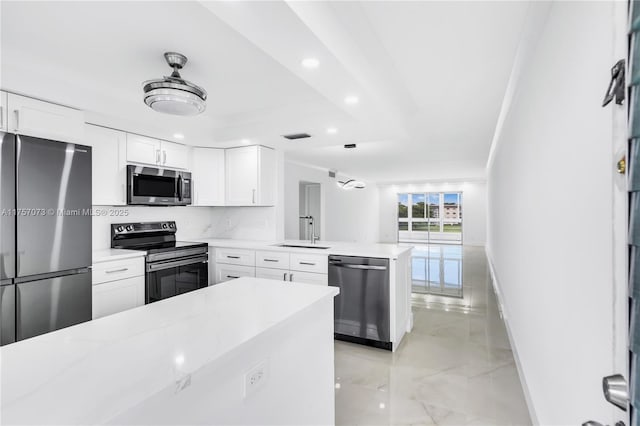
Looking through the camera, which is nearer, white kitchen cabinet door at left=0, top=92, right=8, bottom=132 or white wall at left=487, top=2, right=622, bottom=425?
white wall at left=487, top=2, right=622, bottom=425

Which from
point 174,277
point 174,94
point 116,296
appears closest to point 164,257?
point 174,277

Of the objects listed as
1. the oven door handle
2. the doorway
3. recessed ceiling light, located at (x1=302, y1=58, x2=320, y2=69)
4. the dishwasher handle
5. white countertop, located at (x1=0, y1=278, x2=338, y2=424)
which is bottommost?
the oven door handle

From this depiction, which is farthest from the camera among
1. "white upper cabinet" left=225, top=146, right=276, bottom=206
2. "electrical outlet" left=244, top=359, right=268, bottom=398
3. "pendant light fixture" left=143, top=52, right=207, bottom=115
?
"white upper cabinet" left=225, top=146, right=276, bottom=206

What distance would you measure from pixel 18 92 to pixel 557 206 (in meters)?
3.47

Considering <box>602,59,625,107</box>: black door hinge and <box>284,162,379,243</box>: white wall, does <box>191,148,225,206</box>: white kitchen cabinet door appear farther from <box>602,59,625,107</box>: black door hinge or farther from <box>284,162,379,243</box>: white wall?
<box>602,59,625,107</box>: black door hinge

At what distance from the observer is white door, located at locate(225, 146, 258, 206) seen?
4.25m

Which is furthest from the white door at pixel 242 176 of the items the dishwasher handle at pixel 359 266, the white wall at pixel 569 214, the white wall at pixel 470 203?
the white wall at pixel 470 203

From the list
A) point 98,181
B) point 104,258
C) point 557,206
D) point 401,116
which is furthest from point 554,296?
point 98,181

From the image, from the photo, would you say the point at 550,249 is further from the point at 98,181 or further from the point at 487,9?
the point at 98,181

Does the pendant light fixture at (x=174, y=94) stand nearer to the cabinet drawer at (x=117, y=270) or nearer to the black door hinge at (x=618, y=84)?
the cabinet drawer at (x=117, y=270)

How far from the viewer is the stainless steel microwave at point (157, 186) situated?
351 cm

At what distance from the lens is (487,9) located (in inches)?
68.9

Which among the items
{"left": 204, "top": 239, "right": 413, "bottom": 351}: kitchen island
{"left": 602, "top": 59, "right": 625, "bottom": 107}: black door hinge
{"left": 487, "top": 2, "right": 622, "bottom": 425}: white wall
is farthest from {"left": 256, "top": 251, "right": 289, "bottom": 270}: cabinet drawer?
{"left": 602, "top": 59, "right": 625, "bottom": 107}: black door hinge

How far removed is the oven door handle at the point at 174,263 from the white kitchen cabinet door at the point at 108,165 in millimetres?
781
